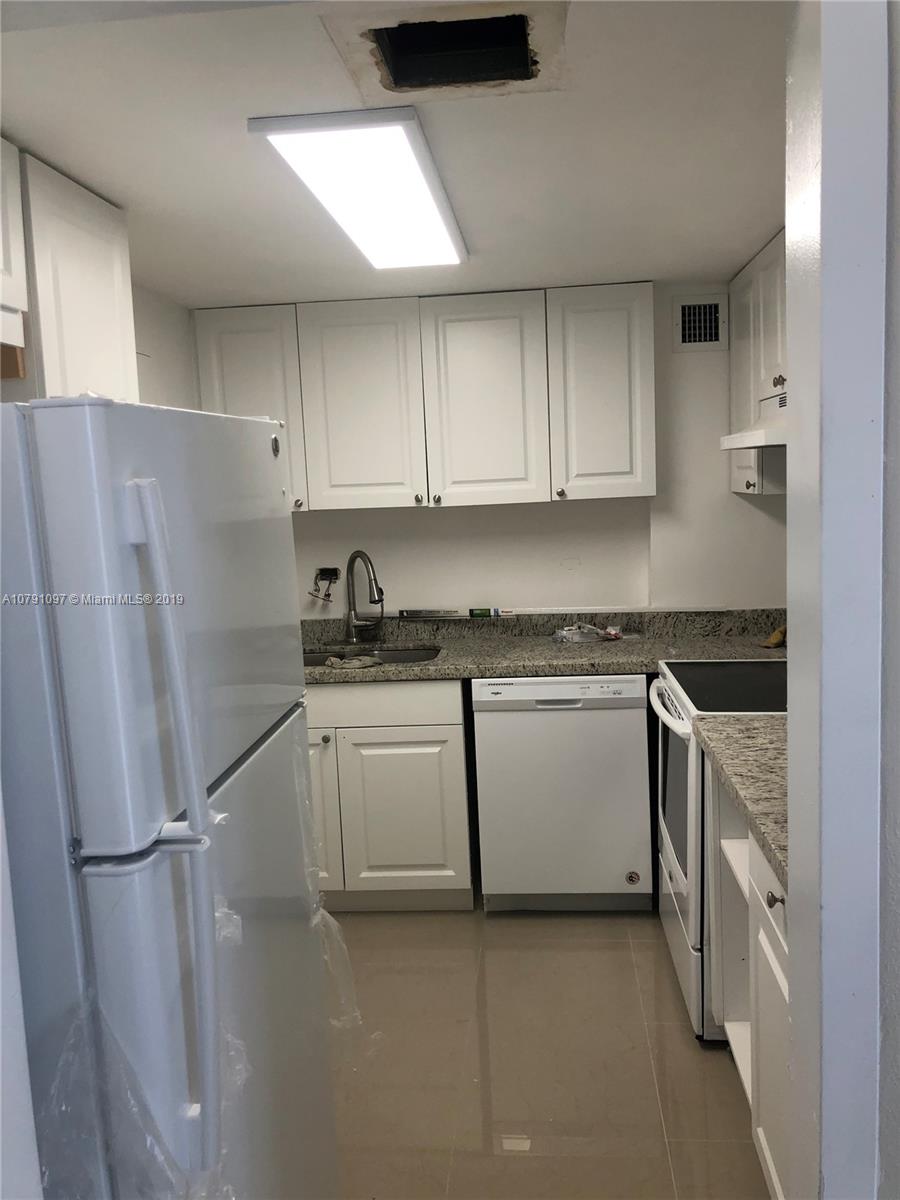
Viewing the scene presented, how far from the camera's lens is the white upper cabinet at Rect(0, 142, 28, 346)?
183 centimetres

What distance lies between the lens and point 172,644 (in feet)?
3.76

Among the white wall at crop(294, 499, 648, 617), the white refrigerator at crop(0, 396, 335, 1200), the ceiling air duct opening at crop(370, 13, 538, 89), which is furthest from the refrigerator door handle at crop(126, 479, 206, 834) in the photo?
the white wall at crop(294, 499, 648, 617)

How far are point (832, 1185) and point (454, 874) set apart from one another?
8.01ft

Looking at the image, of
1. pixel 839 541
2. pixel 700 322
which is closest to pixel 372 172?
pixel 839 541

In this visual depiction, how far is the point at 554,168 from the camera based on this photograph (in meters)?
2.20

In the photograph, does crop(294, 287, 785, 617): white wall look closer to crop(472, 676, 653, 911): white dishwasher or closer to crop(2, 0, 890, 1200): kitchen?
crop(2, 0, 890, 1200): kitchen

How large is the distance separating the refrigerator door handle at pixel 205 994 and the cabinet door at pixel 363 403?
101 inches

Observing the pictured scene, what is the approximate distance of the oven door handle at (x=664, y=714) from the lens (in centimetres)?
257

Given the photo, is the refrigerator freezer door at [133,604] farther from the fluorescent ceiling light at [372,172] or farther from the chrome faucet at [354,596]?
the chrome faucet at [354,596]

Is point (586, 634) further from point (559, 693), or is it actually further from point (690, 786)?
point (690, 786)

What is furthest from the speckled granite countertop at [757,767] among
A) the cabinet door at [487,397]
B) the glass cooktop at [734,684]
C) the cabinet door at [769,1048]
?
the cabinet door at [487,397]

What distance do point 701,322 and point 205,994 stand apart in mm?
3174

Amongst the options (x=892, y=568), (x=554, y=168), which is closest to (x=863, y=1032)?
→ (x=892, y=568)

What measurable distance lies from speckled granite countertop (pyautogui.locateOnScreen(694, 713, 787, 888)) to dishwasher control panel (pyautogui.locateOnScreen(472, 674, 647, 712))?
2.55 ft
